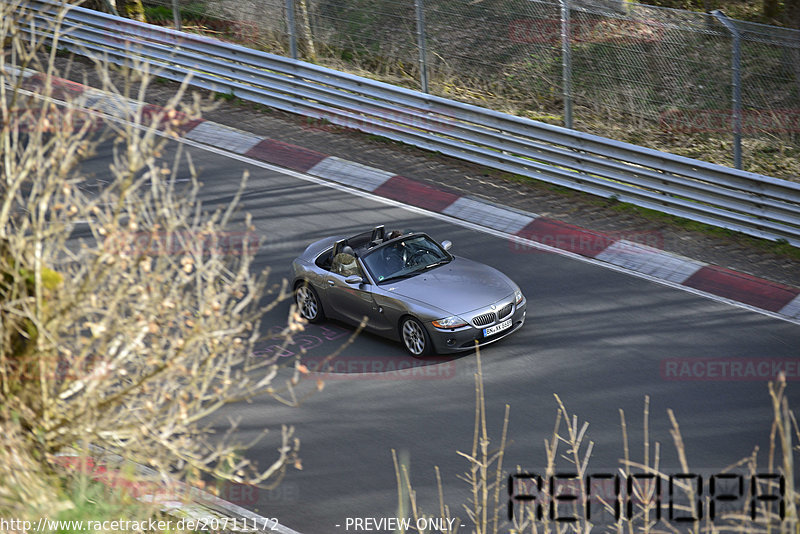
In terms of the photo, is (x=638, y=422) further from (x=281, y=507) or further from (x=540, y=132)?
(x=540, y=132)

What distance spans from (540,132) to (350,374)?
6471 mm

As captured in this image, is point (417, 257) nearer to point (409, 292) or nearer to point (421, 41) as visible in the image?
point (409, 292)

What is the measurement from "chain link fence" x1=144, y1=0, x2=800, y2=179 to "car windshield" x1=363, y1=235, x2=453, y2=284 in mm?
4697

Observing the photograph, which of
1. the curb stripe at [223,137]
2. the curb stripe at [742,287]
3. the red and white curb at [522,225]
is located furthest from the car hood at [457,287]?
the curb stripe at [223,137]

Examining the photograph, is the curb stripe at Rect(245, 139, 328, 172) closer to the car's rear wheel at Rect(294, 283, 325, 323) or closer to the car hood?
the car's rear wheel at Rect(294, 283, 325, 323)

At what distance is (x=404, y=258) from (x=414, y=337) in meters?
1.16

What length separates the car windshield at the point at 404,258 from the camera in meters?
12.0

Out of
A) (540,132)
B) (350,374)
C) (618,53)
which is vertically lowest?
(350,374)

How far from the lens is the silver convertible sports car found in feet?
37.2

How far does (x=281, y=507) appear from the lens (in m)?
9.18

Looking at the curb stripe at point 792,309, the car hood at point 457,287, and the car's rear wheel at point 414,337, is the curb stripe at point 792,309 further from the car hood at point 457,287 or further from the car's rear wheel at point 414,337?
the car's rear wheel at point 414,337

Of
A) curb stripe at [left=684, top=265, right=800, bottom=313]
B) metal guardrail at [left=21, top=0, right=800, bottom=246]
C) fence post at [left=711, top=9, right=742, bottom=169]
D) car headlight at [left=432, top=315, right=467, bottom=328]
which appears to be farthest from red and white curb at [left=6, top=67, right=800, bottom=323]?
car headlight at [left=432, top=315, right=467, bottom=328]

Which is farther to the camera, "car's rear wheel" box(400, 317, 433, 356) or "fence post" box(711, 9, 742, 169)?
"fence post" box(711, 9, 742, 169)

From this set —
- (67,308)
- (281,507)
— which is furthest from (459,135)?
(67,308)
